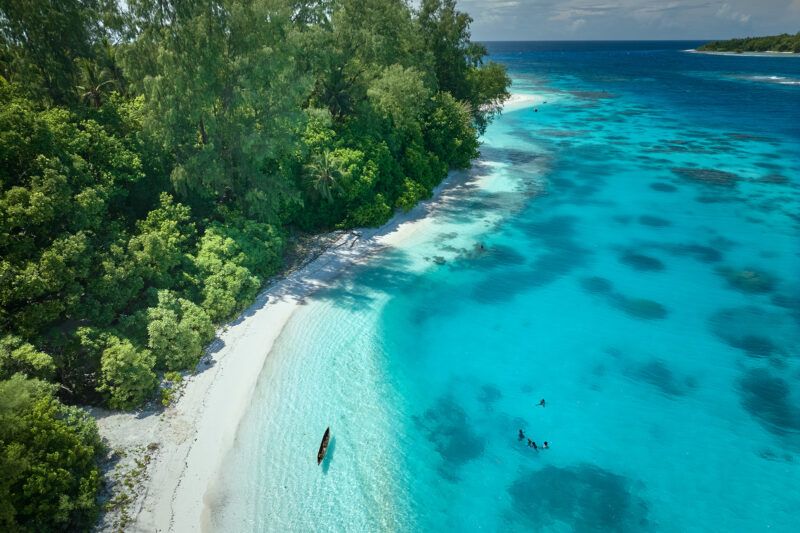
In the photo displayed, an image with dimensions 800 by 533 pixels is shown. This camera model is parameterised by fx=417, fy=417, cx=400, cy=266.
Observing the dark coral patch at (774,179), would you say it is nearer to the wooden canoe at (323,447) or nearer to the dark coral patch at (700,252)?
the dark coral patch at (700,252)

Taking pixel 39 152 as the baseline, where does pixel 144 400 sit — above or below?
below

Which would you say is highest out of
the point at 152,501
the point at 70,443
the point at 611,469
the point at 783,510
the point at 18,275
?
the point at 18,275

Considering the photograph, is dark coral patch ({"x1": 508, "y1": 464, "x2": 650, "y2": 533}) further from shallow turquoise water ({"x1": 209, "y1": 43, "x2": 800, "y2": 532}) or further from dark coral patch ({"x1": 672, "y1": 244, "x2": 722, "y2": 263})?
dark coral patch ({"x1": 672, "y1": 244, "x2": 722, "y2": 263})

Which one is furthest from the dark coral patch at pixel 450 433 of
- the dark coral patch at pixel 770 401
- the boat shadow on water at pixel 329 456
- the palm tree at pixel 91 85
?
the palm tree at pixel 91 85

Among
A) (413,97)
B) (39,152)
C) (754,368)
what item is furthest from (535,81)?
(39,152)

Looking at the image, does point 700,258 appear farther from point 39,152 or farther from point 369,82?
point 39,152

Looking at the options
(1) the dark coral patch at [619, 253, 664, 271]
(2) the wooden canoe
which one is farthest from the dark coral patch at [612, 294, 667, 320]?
(2) the wooden canoe

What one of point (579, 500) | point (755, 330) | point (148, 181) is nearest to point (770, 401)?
point (755, 330)
